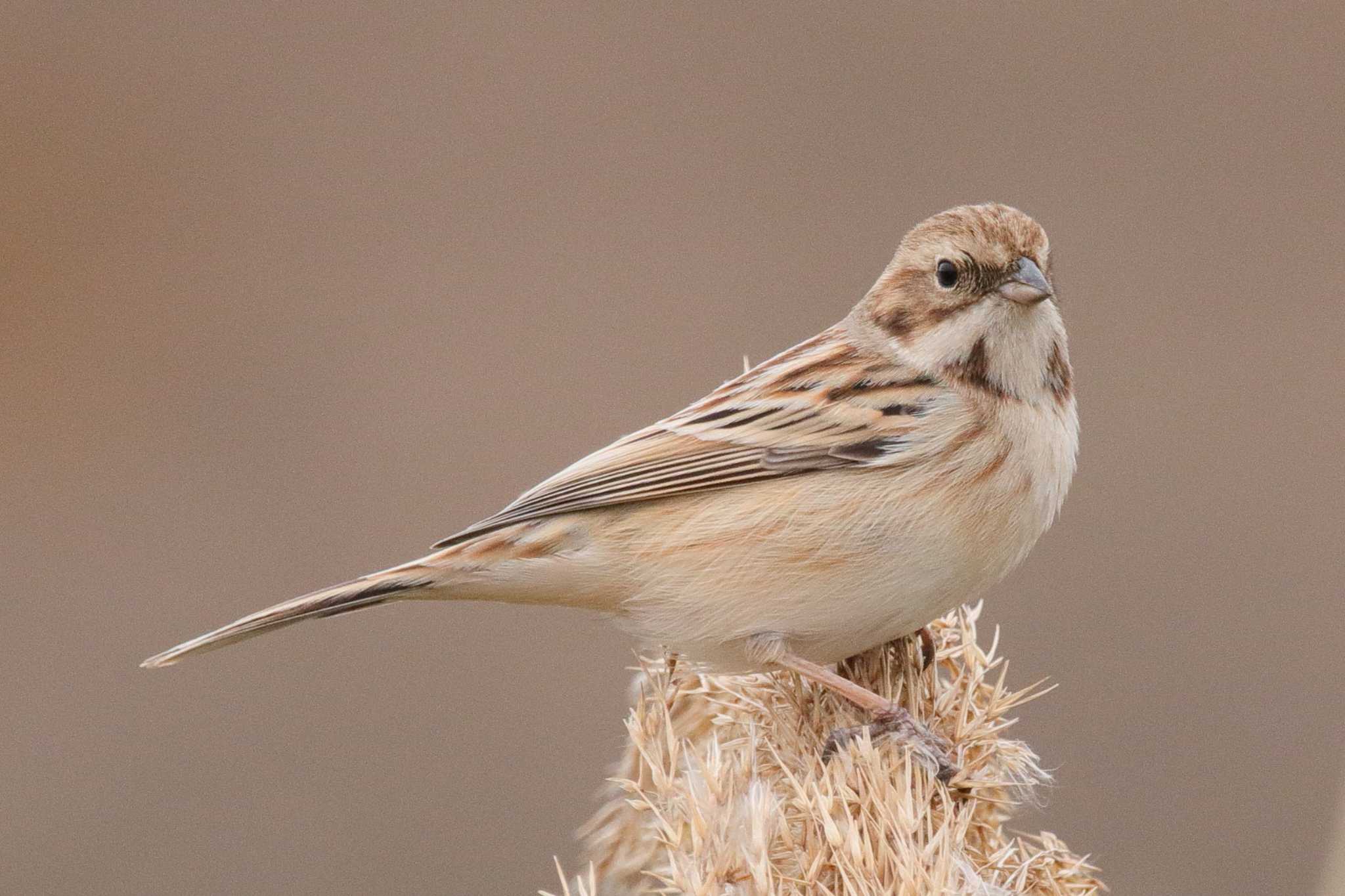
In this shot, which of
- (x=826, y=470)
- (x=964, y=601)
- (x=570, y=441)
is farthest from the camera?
(x=570, y=441)

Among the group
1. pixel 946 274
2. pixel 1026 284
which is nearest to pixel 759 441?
pixel 946 274

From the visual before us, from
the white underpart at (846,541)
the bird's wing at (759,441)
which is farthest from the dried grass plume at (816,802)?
the bird's wing at (759,441)

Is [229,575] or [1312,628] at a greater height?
[229,575]

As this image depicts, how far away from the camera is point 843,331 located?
4.77m

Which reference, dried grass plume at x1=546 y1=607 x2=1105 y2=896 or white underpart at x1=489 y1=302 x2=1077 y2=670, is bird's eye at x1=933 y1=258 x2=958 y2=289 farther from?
dried grass plume at x1=546 y1=607 x2=1105 y2=896

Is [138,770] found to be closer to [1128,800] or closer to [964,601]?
[1128,800]

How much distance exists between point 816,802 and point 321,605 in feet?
5.43

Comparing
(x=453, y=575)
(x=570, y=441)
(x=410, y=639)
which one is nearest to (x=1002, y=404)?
(x=453, y=575)

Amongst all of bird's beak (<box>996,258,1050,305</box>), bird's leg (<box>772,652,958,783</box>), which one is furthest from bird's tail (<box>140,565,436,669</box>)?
bird's beak (<box>996,258,1050,305</box>)

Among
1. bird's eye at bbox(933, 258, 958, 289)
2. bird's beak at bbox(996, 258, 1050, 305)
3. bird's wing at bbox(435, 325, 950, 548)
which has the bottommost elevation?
bird's wing at bbox(435, 325, 950, 548)

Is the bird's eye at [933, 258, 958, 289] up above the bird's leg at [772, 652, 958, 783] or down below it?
above

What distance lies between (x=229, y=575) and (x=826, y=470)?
16.8 feet

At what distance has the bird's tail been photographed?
4.03 meters

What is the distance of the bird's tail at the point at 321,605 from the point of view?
403 centimetres
